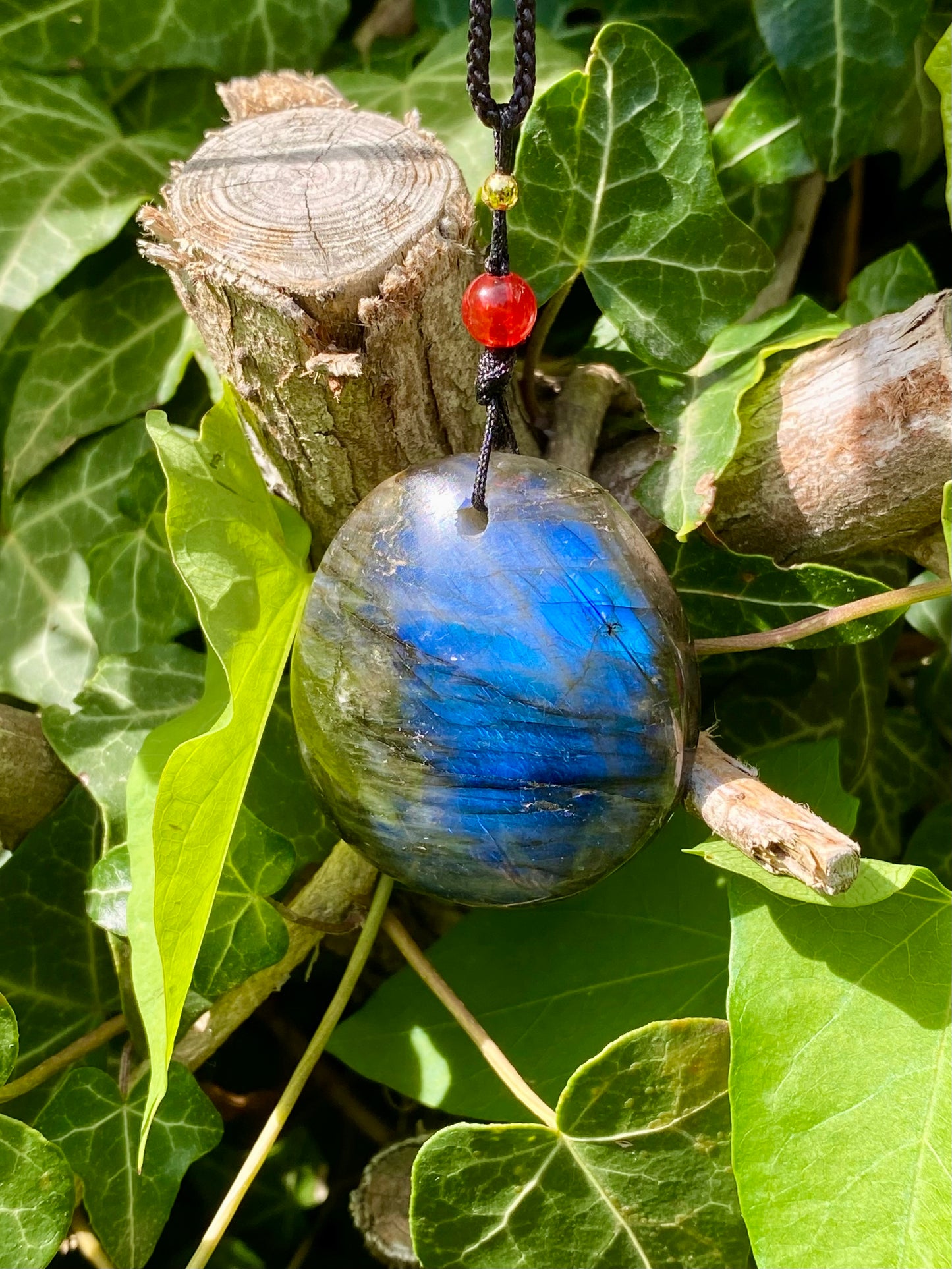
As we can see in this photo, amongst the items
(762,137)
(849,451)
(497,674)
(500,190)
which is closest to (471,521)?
(497,674)

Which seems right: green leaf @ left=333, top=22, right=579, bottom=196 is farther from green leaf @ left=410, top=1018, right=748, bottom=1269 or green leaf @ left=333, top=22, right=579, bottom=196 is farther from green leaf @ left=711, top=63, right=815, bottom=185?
green leaf @ left=410, top=1018, right=748, bottom=1269

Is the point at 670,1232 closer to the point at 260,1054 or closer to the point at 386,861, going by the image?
the point at 386,861

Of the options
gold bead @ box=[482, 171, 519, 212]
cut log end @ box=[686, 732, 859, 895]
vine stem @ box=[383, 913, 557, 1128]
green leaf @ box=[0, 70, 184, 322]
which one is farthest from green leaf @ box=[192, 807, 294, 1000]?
green leaf @ box=[0, 70, 184, 322]

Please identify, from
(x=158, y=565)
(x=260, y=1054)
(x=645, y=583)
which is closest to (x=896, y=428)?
(x=645, y=583)

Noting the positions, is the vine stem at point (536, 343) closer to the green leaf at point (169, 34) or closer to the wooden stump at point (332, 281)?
the wooden stump at point (332, 281)

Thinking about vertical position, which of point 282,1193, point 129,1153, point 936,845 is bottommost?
point 282,1193

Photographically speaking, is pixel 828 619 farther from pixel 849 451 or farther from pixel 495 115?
pixel 495 115
